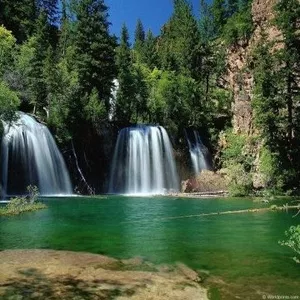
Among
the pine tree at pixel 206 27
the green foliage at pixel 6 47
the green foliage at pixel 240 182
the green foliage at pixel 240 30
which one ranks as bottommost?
the green foliage at pixel 240 182

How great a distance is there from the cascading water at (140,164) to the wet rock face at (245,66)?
10423mm

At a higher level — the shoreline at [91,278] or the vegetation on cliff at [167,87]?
the vegetation on cliff at [167,87]

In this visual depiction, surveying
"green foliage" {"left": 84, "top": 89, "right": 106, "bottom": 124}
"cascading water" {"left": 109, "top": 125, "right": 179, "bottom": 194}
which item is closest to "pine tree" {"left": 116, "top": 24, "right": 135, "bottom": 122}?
"cascading water" {"left": 109, "top": 125, "right": 179, "bottom": 194}

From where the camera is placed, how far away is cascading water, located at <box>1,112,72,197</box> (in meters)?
39.3

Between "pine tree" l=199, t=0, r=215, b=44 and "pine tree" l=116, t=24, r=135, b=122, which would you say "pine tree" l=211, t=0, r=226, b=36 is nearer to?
"pine tree" l=199, t=0, r=215, b=44

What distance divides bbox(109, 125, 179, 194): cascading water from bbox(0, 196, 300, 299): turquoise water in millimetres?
20591

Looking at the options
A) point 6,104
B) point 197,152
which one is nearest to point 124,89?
point 197,152

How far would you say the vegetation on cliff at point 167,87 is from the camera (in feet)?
132

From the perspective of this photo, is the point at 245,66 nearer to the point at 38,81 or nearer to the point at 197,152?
the point at 197,152

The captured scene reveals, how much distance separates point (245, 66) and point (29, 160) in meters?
30.8

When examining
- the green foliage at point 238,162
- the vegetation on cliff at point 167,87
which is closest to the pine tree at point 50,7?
the vegetation on cliff at point 167,87

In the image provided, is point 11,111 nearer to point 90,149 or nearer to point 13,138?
point 13,138

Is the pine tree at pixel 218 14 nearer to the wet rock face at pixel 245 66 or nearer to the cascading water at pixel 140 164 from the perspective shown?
the wet rock face at pixel 245 66

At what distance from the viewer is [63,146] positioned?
145 ft
